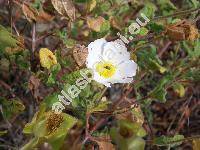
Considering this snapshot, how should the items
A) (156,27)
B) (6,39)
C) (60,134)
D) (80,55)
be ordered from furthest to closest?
1. (156,27)
2. (6,39)
3. (80,55)
4. (60,134)

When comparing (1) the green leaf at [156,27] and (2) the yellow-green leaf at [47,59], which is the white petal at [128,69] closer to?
(1) the green leaf at [156,27]

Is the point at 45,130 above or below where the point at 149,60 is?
below

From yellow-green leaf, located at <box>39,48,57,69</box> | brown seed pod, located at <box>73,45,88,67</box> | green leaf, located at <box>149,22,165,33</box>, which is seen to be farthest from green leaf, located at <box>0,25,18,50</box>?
green leaf, located at <box>149,22,165,33</box>

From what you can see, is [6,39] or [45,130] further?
[6,39]

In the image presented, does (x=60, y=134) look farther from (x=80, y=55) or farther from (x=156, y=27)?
(x=156, y=27)

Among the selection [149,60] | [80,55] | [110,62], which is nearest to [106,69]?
[110,62]

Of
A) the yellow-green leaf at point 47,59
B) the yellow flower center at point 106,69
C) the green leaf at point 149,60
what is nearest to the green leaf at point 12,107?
the yellow-green leaf at point 47,59
